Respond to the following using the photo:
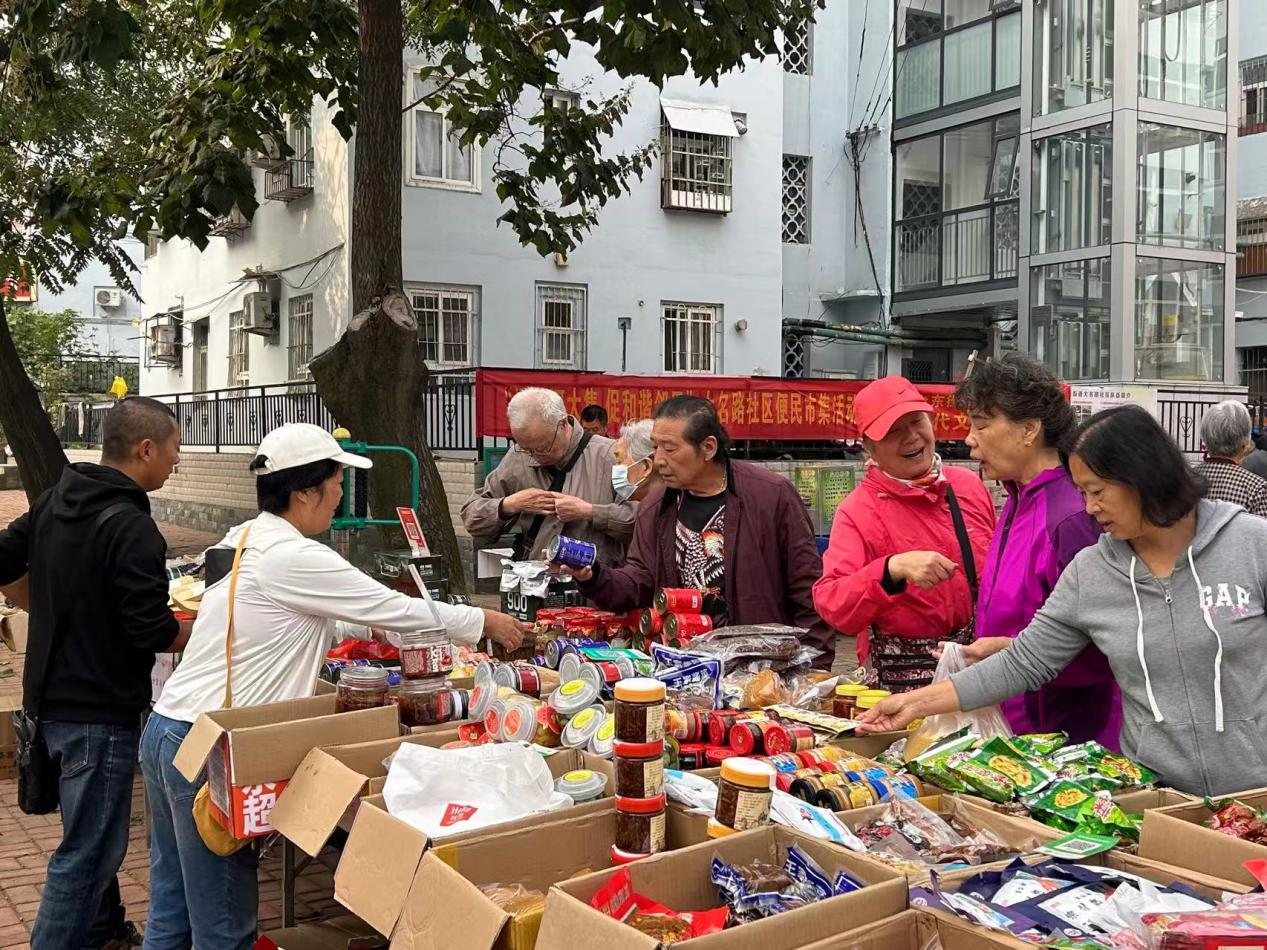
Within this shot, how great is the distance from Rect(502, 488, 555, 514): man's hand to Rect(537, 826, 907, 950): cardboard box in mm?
2999

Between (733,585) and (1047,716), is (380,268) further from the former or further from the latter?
(1047,716)

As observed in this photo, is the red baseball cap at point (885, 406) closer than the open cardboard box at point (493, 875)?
No

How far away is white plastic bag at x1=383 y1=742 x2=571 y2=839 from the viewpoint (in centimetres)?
269

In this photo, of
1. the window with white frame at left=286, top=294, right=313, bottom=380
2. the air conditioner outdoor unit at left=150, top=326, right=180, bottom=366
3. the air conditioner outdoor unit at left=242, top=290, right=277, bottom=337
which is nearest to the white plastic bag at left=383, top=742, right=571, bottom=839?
the window with white frame at left=286, top=294, right=313, bottom=380

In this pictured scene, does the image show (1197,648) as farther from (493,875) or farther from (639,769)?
(493,875)

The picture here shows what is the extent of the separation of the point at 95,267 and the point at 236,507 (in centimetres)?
3758

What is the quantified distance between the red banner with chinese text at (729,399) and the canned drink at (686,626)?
27.5 ft

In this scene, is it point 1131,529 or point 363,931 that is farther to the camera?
point 363,931

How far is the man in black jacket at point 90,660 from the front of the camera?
3.92 meters

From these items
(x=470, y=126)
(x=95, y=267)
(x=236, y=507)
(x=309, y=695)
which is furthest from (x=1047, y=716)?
(x=95, y=267)

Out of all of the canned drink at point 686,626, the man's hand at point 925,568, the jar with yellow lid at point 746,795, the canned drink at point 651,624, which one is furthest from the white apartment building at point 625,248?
the jar with yellow lid at point 746,795

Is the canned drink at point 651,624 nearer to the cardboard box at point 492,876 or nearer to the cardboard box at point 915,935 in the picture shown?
the cardboard box at point 492,876

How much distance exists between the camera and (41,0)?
745 centimetres

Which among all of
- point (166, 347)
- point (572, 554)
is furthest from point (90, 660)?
point (166, 347)
